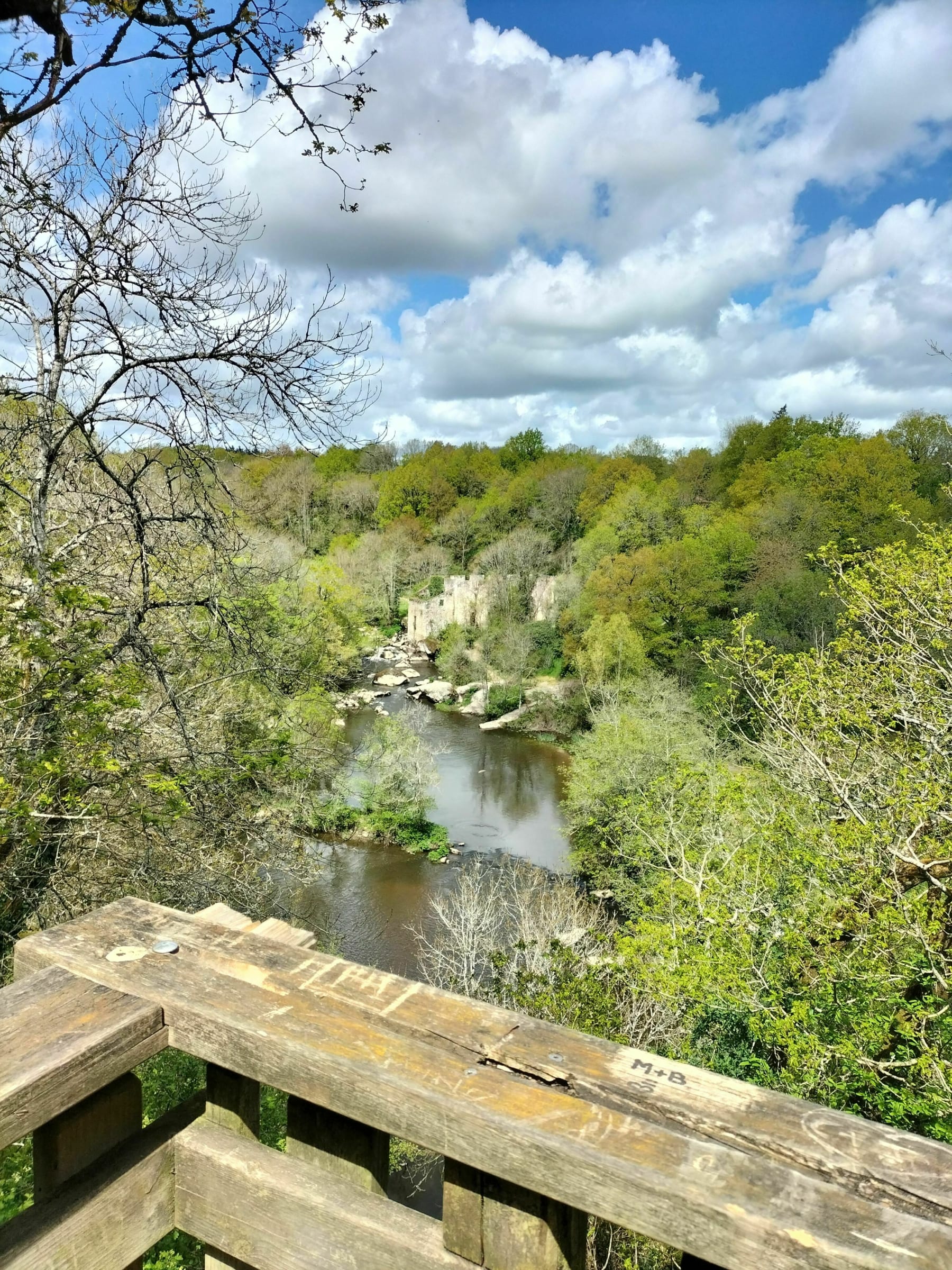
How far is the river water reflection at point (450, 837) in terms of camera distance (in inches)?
659

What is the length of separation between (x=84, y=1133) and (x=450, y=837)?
21.8 m

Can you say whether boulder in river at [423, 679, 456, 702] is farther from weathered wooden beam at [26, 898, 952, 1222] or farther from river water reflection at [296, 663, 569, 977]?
weathered wooden beam at [26, 898, 952, 1222]

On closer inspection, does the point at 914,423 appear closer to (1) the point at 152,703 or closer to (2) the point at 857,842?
(2) the point at 857,842

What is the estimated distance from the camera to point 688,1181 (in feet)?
3.13

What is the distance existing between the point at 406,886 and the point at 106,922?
18497 millimetres

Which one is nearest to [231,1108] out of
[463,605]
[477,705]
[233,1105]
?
[233,1105]

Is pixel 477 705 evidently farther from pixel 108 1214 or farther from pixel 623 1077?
pixel 623 1077

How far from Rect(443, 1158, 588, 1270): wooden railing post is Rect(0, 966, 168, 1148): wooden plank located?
542 millimetres

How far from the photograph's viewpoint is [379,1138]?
130 centimetres

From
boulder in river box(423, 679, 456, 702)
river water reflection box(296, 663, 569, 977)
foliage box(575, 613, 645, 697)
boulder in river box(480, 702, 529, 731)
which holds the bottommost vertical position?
river water reflection box(296, 663, 569, 977)

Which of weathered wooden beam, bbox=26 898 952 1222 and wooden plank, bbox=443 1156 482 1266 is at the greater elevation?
weathered wooden beam, bbox=26 898 952 1222

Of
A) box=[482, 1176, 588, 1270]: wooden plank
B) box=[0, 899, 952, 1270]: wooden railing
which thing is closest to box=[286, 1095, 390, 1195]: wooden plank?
box=[0, 899, 952, 1270]: wooden railing

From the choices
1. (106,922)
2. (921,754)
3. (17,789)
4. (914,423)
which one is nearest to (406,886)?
(921,754)

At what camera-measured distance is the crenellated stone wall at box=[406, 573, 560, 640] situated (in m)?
41.7
